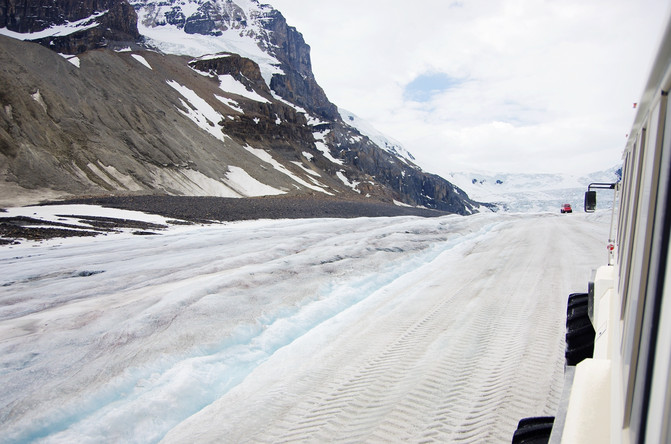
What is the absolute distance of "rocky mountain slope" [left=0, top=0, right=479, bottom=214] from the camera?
34938 mm

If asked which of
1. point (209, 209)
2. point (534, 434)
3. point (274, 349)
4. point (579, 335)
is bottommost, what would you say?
point (274, 349)

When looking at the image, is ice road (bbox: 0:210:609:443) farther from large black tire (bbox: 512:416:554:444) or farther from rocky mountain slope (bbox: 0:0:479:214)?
rocky mountain slope (bbox: 0:0:479:214)

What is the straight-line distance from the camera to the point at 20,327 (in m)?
5.83

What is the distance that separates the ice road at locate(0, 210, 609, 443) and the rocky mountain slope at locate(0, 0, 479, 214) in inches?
967

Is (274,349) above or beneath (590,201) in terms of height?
beneath

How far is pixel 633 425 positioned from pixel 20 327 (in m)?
6.77

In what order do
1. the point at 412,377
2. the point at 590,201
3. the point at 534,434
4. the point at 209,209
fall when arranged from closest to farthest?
the point at 534,434 → the point at 412,377 → the point at 590,201 → the point at 209,209

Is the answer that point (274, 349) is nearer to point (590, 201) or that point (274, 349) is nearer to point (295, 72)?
point (590, 201)

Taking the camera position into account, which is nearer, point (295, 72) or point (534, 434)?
point (534, 434)

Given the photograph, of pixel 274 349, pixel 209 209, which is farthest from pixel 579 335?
pixel 209 209

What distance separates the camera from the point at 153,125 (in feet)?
161

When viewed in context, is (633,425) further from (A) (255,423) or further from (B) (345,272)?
(B) (345,272)

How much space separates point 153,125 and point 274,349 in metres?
49.0

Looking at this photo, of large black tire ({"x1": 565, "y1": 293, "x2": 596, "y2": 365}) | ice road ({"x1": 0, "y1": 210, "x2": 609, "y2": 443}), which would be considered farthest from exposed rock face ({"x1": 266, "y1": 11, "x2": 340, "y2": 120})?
large black tire ({"x1": 565, "y1": 293, "x2": 596, "y2": 365})
